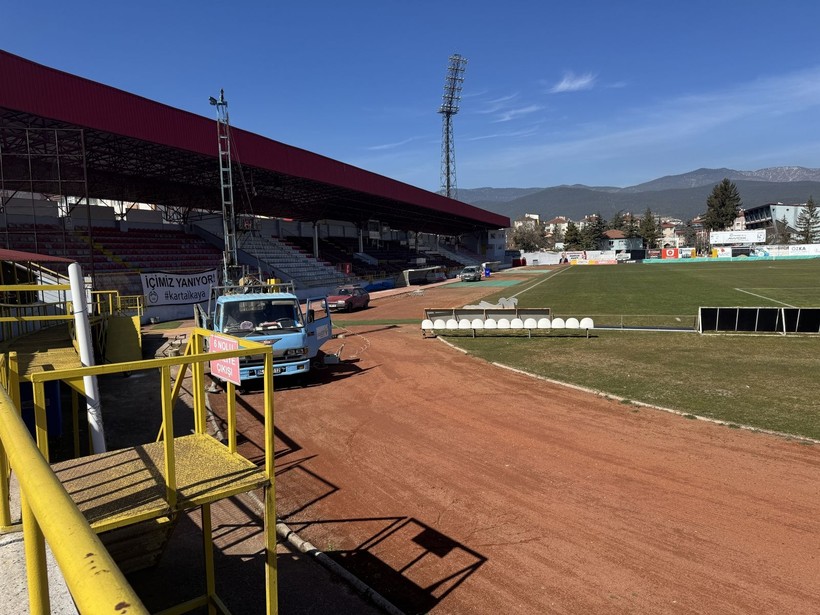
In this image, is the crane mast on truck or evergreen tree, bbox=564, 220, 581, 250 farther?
evergreen tree, bbox=564, 220, 581, 250

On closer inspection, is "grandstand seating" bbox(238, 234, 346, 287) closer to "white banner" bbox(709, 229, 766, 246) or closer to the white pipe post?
the white pipe post

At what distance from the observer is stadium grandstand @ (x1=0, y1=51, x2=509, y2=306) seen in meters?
23.0

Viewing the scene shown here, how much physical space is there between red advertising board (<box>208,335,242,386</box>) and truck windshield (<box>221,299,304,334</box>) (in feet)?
23.3

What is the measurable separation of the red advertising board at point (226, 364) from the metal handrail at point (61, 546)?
2751 mm

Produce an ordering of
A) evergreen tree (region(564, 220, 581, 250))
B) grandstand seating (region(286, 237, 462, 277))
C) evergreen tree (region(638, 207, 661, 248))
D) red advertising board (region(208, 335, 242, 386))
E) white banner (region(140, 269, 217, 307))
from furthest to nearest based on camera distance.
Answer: evergreen tree (region(638, 207, 661, 248)) < evergreen tree (region(564, 220, 581, 250)) < grandstand seating (region(286, 237, 462, 277)) < white banner (region(140, 269, 217, 307)) < red advertising board (region(208, 335, 242, 386))

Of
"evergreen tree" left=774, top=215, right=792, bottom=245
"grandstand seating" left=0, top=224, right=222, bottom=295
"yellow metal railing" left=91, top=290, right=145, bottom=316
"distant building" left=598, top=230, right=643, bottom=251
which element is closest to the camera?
"yellow metal railing" left=91, top=290, right=145, bottom=316

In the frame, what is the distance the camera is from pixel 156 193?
3975cm

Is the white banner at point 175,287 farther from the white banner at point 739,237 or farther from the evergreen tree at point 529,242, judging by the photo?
the evergreen tree at point 529,242

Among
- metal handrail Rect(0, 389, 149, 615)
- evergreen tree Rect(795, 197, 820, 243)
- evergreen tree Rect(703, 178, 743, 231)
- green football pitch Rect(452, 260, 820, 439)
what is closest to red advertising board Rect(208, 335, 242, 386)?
metal handrail Rect(0, 389, 149, 615)

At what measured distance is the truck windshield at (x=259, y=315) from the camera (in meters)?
12.3

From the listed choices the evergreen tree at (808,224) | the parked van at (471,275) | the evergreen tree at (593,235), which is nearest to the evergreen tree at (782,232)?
the evergreen tree at (808,224)

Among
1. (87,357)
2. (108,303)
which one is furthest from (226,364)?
(108,303)

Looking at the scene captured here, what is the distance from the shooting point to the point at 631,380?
477 inches

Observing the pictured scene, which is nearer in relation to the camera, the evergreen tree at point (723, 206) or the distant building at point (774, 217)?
the evergreen tree at point (723, 206)
